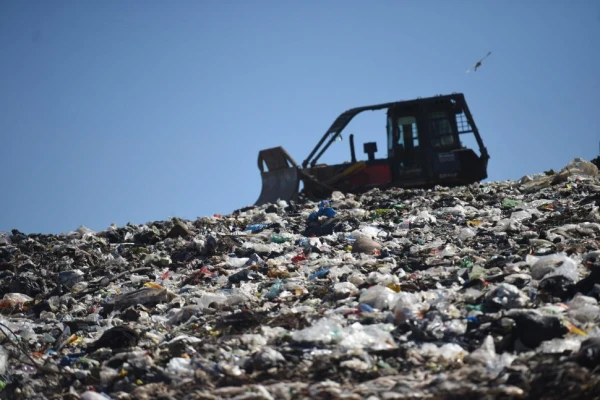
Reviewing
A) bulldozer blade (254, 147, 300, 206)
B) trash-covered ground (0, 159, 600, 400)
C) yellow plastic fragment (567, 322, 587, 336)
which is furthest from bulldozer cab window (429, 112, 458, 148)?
yellow plastic fragment (567, 322, 587, 336)

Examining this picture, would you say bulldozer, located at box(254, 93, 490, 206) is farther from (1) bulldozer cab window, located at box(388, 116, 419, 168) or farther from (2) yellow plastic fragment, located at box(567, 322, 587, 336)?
(2) yellow plastic fragment, located at box(567, 322, 587, 336)

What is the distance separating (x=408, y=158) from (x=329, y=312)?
28.8 ft

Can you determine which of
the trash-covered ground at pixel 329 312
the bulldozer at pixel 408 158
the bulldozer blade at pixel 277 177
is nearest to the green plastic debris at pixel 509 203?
the trash-covered ground at pixel 329 312

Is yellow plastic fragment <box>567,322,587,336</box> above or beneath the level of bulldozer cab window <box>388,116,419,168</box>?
beneath

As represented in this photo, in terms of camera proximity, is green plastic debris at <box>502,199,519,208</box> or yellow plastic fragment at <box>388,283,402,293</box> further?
green plastic debris at <box>502,199,519,208</box>

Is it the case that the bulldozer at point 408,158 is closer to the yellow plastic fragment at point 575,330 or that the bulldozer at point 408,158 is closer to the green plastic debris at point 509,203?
the green plastic debris at point 509,203

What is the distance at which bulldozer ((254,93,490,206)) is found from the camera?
41.1ft

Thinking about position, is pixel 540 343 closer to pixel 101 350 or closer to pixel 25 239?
pixel 101 350

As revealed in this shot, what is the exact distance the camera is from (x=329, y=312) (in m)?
4.24

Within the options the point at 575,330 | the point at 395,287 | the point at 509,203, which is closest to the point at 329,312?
the point at 395,287

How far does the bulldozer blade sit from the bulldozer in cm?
2

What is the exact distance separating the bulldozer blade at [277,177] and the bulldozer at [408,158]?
0.02 m

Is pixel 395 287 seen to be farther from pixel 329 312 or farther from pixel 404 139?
pixel 404 139

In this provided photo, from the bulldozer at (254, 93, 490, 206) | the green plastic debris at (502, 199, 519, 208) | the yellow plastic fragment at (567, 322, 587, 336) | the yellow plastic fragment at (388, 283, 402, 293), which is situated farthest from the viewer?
the bulldozer at (254, 93, 490, 206)
